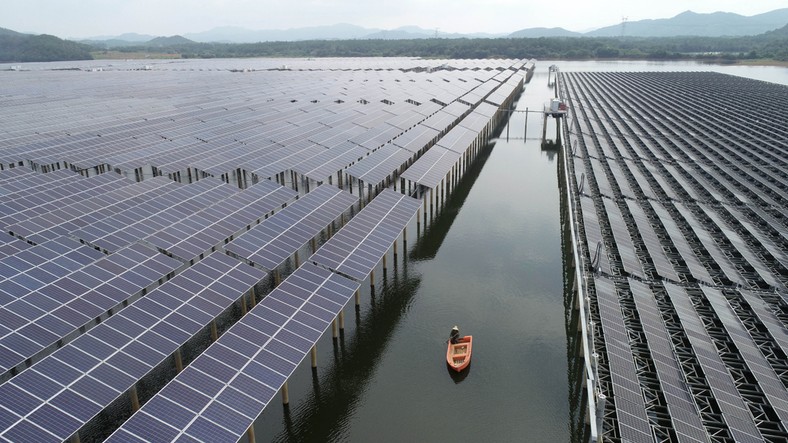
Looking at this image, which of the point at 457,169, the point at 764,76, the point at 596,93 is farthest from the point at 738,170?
the point at 764,76

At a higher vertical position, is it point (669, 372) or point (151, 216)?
point (151, 216)

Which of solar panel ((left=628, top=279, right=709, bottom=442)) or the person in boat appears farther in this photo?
the person in boat

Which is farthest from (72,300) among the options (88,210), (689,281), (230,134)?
(230,134)

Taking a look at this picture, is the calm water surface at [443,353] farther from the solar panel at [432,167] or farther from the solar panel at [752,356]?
the solar panel at [752,356]

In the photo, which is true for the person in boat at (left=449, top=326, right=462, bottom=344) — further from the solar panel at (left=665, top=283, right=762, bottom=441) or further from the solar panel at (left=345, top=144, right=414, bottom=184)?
the solar panel at (left=345, top=144, right=414, bottom=184)

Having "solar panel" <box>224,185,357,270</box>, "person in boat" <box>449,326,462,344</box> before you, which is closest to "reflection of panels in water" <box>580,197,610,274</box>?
"person in boat" <box>449,326,462,344</box>

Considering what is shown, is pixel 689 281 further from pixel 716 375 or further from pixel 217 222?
pixel 217 222
